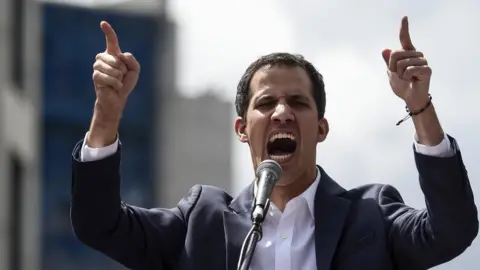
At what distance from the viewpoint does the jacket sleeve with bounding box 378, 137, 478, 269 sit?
288 inches

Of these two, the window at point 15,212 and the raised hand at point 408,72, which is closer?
the raised hand at point 408,72

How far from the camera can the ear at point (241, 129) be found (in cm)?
814

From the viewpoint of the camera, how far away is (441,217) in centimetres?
732

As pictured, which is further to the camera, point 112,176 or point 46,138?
point 46,138

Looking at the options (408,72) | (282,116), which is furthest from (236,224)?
(408,72)

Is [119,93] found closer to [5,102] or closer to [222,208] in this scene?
[222,208]

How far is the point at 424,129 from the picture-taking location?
7.39 meters

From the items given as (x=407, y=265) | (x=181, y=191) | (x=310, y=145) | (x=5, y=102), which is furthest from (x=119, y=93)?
(x=181, y=191)

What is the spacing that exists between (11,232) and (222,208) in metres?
33.3

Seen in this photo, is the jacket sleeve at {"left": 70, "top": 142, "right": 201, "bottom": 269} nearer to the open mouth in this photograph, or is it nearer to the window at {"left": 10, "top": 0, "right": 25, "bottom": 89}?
the open mouth

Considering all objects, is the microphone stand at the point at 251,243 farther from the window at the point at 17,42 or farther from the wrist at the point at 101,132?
the window at the point at 17,42

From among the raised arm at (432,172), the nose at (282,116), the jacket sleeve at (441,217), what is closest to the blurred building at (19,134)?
the nose at (282,116)

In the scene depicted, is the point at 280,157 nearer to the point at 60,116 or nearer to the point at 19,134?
the point at 19,134

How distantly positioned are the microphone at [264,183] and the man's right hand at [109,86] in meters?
Answer: 0.71
